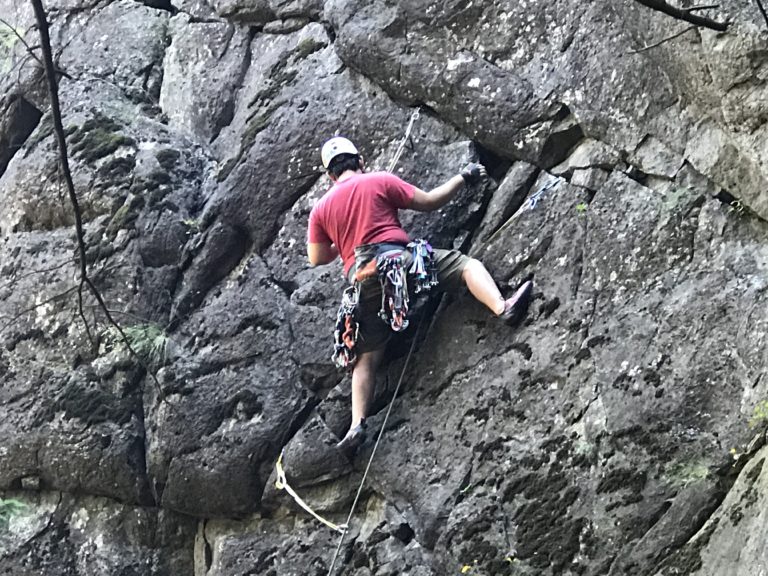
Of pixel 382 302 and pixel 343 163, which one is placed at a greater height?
pixel 343 163

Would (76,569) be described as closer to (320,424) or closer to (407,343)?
(320,424)

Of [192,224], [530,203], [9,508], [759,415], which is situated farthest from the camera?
[192,224]

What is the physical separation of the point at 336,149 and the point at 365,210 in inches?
24.1

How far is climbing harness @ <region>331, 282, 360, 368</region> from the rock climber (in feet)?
0.14

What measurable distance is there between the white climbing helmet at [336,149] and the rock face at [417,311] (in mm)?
601

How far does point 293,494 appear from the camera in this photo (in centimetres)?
752

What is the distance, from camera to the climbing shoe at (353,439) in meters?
7.18

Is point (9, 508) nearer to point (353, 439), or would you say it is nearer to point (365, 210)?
point (353, 439)

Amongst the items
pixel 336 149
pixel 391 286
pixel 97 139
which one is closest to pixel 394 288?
pixel 391 286

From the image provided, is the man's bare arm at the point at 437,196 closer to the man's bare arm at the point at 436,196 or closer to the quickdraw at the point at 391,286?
the man's bare arm at the point at 436,196

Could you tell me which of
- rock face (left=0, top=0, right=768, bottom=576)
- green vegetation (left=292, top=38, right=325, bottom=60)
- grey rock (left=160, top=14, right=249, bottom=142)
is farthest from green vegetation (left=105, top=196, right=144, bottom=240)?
green vegetation (left=292, top=38, right=325, bottom=60)

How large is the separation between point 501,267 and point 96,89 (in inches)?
189

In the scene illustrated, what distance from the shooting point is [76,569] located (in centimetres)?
827

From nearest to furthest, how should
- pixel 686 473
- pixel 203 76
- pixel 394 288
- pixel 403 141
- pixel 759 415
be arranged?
1. pixel 759 415
2. pixel 686 473
3. pixel 394 288
4. pixel 403 141
5. pixel 203 76
